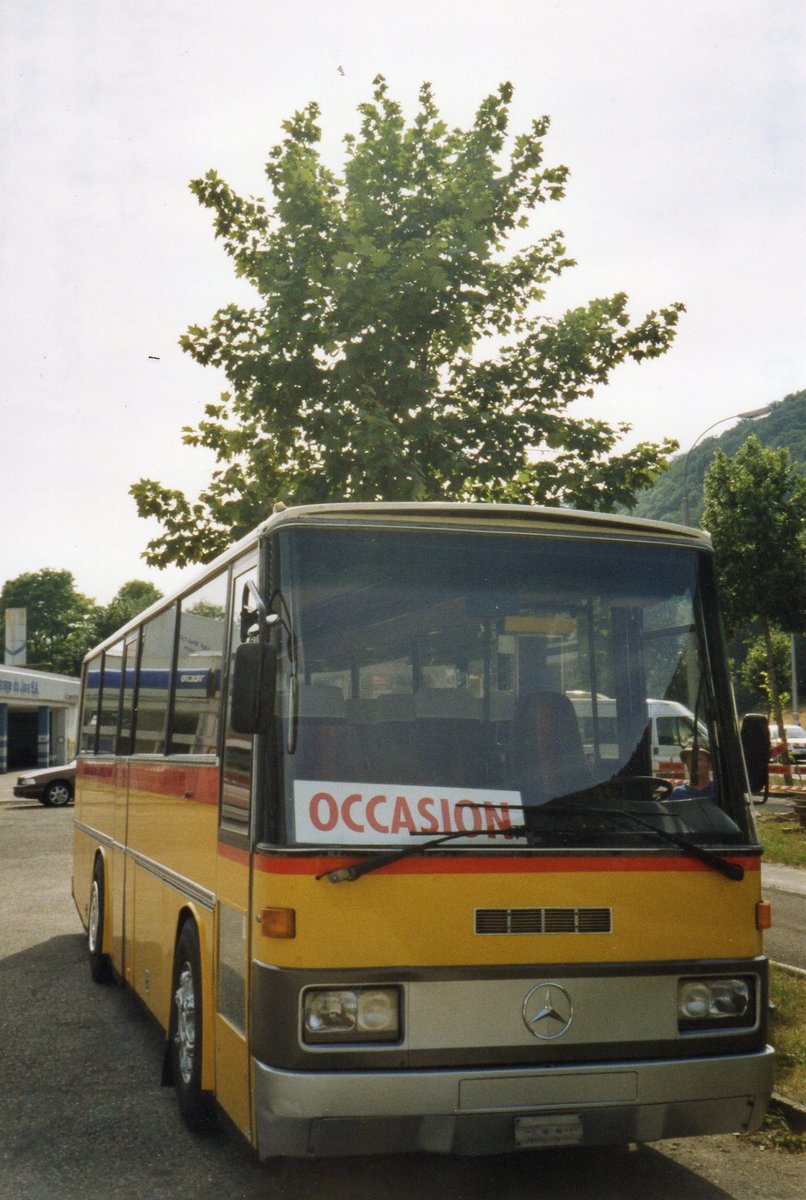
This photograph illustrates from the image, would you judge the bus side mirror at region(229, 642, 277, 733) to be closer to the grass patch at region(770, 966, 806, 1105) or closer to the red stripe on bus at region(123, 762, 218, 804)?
the red stripe on bus at region(123, 762, 218, 804)

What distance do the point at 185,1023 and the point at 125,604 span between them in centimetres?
10355

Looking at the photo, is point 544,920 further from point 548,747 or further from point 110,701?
point 110,701

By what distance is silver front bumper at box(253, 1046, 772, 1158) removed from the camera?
15.5 ft

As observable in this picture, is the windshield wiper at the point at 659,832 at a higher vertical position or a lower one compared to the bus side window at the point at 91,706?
lower

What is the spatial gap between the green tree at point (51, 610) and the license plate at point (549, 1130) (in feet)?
341

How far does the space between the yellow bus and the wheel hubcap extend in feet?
0.82

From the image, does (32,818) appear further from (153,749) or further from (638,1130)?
(638,1130)

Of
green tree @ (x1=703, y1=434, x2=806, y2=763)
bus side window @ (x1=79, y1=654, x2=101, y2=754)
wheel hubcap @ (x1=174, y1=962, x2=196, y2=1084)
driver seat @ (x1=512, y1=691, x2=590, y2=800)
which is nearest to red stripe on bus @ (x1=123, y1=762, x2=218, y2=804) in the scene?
wheel hubcap @ (x1=174, y1=962, x2=196, y2=1084)

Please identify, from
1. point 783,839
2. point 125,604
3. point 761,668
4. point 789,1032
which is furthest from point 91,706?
point 125,604

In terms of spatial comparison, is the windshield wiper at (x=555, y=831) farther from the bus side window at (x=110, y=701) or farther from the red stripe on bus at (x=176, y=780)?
the bus side window at (x=110, y=701)

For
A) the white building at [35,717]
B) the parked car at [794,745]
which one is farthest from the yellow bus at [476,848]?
the white building at [35,717]

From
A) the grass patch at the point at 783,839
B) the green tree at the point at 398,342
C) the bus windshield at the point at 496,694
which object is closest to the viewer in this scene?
the bus windshield at the point at 496,694

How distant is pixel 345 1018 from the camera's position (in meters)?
4.82

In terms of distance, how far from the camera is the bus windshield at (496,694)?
5.07 m
